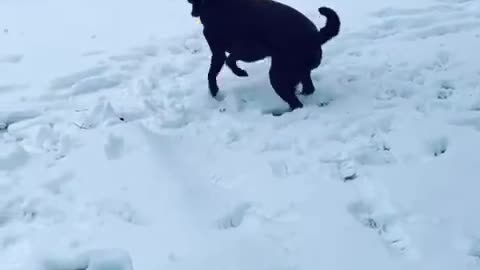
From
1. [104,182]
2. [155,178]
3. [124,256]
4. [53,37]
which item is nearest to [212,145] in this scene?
[155,178]

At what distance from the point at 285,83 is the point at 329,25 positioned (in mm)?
541

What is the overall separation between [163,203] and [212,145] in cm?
74

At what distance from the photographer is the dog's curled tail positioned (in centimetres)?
451

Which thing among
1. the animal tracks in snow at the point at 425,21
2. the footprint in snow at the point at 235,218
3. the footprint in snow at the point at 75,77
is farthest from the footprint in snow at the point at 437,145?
the footprint in snow at the point at 75,77

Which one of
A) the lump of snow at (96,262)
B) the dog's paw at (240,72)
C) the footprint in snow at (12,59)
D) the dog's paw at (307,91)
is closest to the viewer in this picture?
the lump of snow at (96,262)

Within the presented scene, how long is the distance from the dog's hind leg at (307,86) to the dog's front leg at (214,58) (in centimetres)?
69

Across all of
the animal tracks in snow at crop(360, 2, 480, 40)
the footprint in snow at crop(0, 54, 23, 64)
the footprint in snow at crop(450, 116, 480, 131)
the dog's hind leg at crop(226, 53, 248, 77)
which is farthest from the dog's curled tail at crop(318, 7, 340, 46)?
the footprint in snow at crop(0, 54, 23, 64)

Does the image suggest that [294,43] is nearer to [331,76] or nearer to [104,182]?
[331,76]

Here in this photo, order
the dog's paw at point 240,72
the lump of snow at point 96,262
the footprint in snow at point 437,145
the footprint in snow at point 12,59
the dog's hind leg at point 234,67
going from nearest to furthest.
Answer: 1. the lump of snow at point 96,262
2. the footprint in snow at point 437,145
3. the dog's hind leg at point 234,67
4. the dog's paw at point 240,72
5. the footprint in snow at point 12,59

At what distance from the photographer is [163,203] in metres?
3.66

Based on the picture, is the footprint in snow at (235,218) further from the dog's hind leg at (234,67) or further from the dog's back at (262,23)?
the dog's hind leg at (234,67)

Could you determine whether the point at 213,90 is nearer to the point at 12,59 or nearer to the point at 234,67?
the point at 234,67

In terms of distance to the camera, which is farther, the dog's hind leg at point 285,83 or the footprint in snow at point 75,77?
the footprint in snow at point 75,77

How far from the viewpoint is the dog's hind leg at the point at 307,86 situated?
4.75 m
